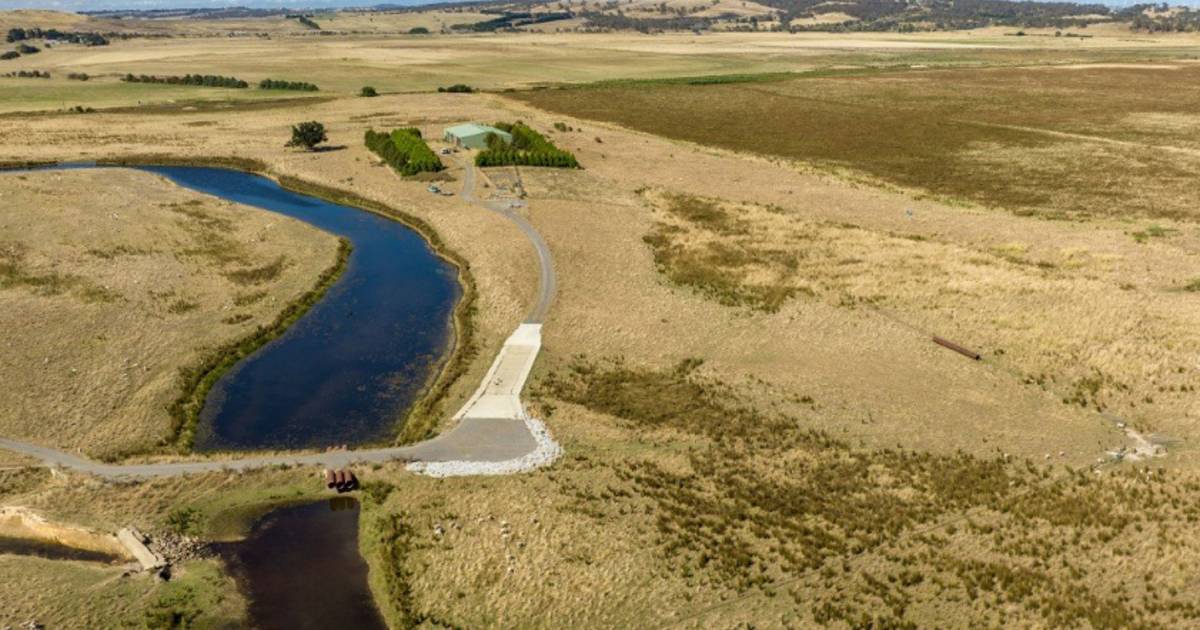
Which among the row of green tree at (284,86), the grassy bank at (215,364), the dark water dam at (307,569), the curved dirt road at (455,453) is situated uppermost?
the row of green tree at (284,86)

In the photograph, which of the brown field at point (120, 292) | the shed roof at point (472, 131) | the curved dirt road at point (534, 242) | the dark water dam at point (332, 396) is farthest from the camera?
the shed roof at point (472, 131)

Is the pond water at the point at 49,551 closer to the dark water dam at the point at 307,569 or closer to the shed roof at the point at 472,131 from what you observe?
the dark water dam at the point at 307,569

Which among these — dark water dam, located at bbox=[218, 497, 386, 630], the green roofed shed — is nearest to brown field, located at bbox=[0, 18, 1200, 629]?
dark water dam, located at bbox=[218, 497, 386, 630]

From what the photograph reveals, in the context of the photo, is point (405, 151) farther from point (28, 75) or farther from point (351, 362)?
point (28, 75)

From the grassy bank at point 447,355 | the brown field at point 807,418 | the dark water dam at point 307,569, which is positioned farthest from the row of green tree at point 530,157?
the dark water dam at point 307,569

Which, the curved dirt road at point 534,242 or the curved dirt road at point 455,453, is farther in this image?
the curved dirt road at point 534,242

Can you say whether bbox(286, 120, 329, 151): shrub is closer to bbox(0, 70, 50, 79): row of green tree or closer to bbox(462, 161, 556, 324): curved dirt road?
bbox(462, 161, 556, 324): curved dirt road

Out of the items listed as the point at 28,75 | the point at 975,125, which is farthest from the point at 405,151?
the point at 28,75

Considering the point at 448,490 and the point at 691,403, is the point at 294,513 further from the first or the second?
the point at 691,403
